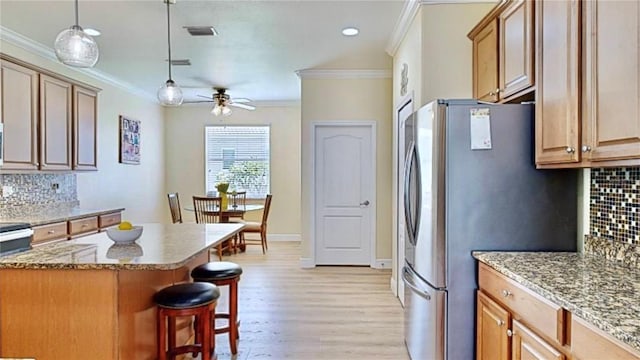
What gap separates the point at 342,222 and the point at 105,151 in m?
3.50

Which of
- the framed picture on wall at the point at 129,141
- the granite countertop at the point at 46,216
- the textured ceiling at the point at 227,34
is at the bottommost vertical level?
the granite countertop at the point at 46,216

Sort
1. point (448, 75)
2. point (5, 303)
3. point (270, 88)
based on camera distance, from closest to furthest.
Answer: point (5, 303) < point (448, 75) < point (270, 88)

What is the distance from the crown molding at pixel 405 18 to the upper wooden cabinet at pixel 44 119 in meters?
3.46

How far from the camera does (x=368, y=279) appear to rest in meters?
5.33

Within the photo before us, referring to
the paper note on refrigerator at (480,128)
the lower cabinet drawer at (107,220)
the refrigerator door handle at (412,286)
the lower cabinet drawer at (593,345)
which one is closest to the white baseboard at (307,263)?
the lower cabinet drawer at (107,220)

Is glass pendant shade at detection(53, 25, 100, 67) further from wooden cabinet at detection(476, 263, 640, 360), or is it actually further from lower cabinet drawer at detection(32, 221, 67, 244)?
wooden cabinet at detection(476, 263, 640, 360)

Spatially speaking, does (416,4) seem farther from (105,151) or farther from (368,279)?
(105,151)

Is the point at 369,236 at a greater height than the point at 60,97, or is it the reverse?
the point at 60,97

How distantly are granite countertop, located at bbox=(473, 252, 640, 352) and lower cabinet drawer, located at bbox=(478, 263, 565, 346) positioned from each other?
4 cm

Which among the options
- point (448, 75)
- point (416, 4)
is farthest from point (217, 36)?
point (448, 75)

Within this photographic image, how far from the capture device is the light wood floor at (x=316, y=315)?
3.20 m

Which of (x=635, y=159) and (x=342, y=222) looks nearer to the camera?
(x=635, y=159)

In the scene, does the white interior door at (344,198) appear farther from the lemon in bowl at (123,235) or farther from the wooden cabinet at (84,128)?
the lemon in bowl at (123,235)

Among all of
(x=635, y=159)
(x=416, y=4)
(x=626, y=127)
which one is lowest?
(x=635, y=159)
